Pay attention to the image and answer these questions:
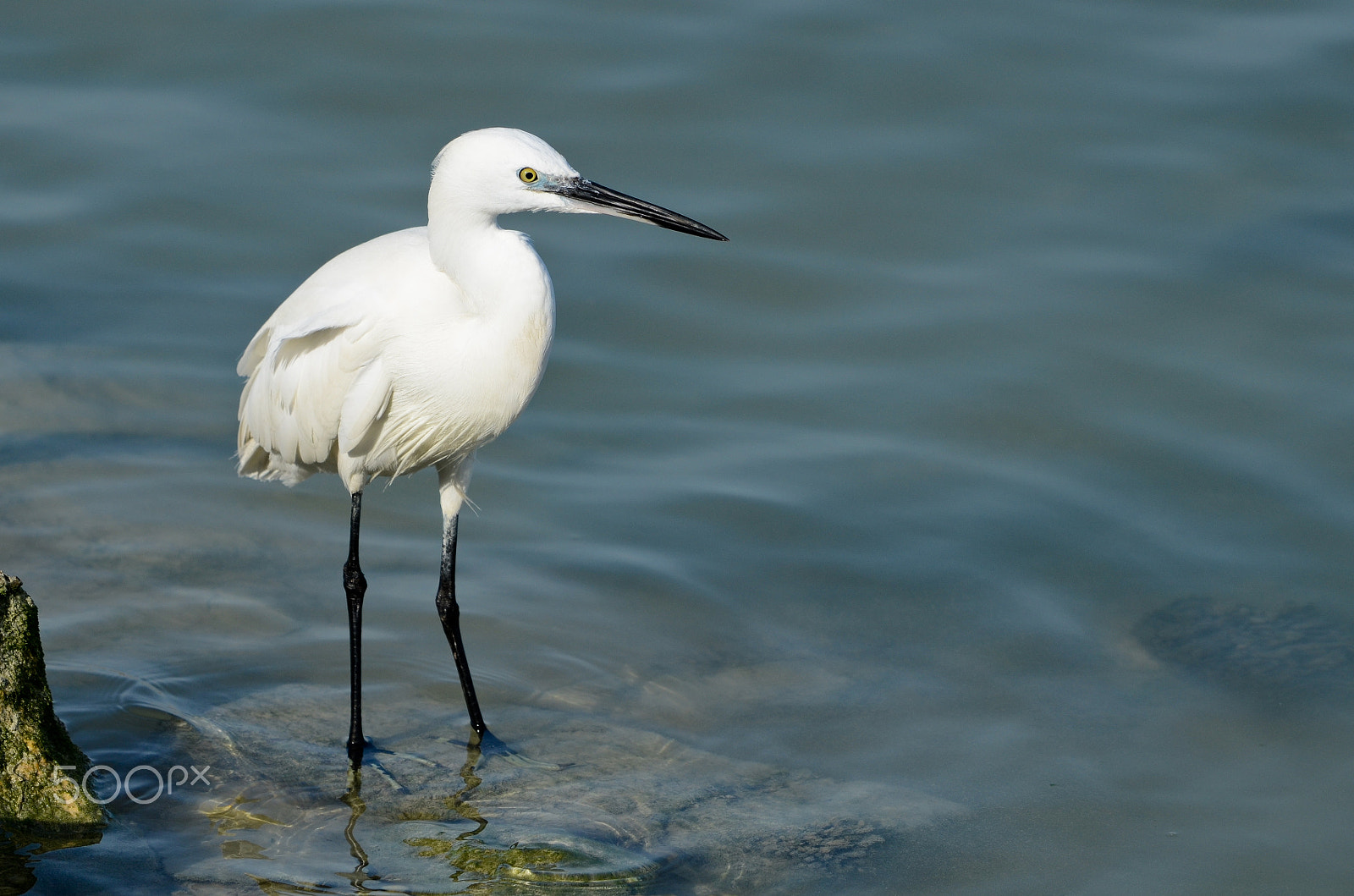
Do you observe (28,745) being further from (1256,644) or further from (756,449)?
(1256,644)

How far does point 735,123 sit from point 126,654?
6120 millimetres

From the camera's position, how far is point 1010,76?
34.3 feet

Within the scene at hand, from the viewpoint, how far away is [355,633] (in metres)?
5.69

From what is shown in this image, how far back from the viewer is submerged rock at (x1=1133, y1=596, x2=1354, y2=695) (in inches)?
245

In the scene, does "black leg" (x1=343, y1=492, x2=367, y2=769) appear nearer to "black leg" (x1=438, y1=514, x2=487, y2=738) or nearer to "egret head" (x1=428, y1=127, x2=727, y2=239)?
"black leg" (x1=438, y1=514, x2=487, y2=738)

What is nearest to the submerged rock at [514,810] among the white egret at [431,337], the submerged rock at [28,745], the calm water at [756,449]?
the calm water at [756,449]

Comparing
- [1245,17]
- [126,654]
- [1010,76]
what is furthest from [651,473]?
[1245,17]

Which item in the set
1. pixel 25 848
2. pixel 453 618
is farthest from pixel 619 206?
pixel 25 848

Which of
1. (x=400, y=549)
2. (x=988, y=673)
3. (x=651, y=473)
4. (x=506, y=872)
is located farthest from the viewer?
(x=651, y=473)

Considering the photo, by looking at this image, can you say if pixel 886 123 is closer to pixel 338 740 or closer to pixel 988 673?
pixel 988 673

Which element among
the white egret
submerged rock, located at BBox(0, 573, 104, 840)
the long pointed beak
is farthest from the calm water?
the long pointed beak

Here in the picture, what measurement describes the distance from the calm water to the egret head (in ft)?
6.83

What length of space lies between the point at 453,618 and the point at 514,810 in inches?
44.8

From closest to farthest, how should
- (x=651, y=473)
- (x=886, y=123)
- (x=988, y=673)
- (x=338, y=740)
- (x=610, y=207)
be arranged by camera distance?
(x=610, y=207)
(x=338, y=740)
(x=988, y=673)
(x=651, y=473)
(x=886, y=123)
